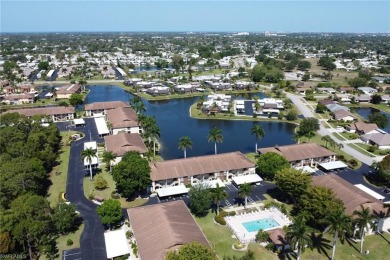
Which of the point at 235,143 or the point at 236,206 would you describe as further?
the point at 235,143

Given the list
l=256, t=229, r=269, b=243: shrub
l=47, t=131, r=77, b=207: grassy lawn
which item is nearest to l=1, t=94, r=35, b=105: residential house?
l=47, t=131, r=77, b=207: grassy lawn

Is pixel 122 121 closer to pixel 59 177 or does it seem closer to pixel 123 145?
pixel 123 145

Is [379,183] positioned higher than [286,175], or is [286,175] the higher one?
[286,175]

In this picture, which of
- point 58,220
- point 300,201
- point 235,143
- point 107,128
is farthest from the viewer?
point 107,128

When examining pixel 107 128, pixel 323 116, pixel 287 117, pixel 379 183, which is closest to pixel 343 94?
pixel 323 116

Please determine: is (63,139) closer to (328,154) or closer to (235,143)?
(235,143)

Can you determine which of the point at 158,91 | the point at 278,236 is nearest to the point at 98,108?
the point at 158,91

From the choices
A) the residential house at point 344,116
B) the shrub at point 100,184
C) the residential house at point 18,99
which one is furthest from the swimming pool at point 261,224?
the residential house at point 18,99
